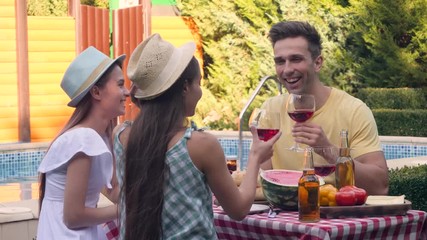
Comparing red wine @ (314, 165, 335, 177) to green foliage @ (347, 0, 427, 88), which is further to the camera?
green foliage @ (347, 0, 427, 88)

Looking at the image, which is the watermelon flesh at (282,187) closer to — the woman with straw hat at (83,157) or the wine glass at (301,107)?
the wine glass at (301,107)

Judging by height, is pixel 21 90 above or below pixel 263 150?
below

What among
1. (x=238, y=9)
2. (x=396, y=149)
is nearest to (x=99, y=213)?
(x=396, y=149)

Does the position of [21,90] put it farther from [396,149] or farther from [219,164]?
[219,164]

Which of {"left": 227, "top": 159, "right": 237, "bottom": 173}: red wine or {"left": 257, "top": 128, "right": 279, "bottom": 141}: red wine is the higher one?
{"left": 257, "top": 128, "right": 279, "bottom": 141}: red wine

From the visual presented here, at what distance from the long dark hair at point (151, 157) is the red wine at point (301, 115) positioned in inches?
26.0

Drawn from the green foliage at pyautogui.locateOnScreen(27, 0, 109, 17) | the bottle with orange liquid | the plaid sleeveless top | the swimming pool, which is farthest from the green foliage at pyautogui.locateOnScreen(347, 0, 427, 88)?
the plaid sleeveless top

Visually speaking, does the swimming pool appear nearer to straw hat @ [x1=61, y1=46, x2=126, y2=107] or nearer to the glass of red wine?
straw hat @ [x1=61, y1=46, x2=126, y2=107]

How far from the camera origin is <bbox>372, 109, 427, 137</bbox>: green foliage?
1189cm

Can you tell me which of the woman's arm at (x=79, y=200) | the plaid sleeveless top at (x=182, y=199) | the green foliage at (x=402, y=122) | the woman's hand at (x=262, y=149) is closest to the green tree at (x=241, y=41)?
the green foliage at (x=402, y=122)

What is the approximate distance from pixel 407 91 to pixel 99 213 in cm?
1026

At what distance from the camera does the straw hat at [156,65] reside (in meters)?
2.73

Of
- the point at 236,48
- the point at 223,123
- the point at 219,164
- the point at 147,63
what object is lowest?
the point at 223,123

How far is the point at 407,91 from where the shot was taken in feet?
42.4
